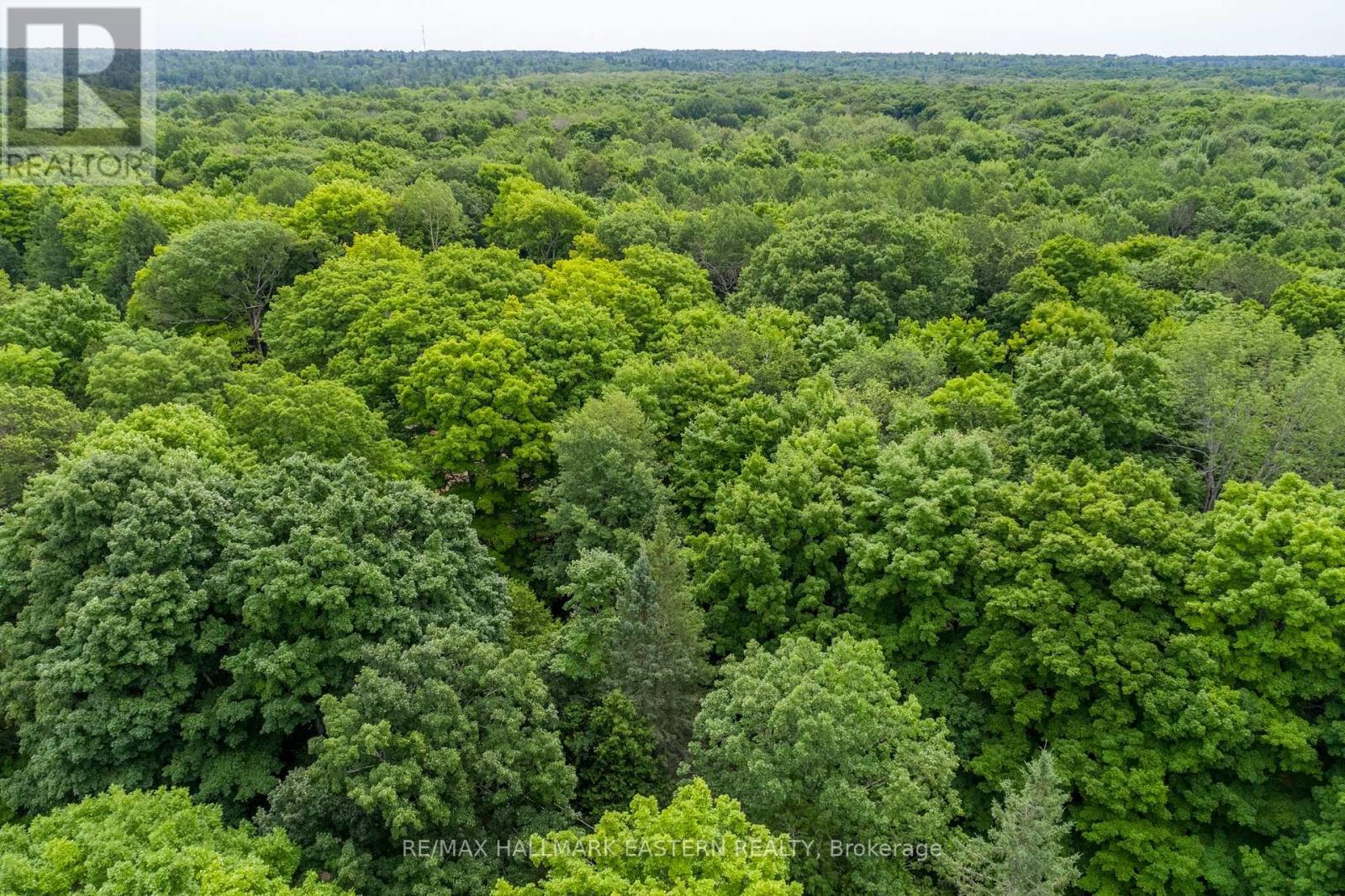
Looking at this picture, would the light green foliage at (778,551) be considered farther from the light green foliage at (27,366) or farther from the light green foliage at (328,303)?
the light green foliage at (27,366)

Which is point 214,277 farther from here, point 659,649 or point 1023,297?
point 1023,297

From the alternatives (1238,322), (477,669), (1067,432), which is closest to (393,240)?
(477,669)

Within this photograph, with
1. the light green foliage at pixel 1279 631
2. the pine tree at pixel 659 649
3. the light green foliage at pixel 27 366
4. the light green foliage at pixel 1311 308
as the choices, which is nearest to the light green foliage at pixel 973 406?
the light green foliage at pixel 1279 631

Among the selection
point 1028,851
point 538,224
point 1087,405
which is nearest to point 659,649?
point 1028,851

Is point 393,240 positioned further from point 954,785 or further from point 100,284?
point 954,785

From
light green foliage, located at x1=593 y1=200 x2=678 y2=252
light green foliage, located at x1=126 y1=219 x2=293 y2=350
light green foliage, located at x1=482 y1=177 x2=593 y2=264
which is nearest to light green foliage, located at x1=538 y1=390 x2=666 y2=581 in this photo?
light green foliage, located at x1=593 y1=200 x2=678 y2=252

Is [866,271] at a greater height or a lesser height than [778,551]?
greater

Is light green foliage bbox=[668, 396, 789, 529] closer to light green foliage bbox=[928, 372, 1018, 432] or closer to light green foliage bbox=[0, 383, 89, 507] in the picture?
light green foliage bbox=[928, 372, 1018, 432]

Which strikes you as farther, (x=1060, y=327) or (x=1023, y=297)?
(x=1023, y=297)
